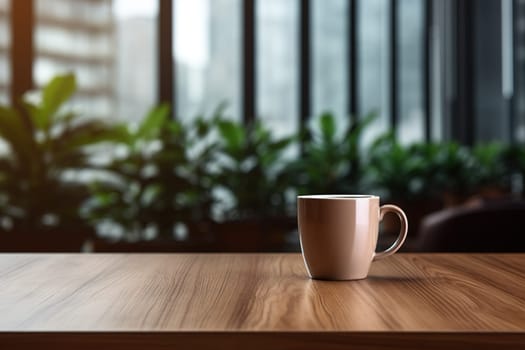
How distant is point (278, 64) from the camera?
5.35 metres

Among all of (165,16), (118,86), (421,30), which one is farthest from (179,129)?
(421,30)

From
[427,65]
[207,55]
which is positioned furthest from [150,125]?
[427,65]

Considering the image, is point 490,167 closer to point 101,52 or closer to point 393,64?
point 393,64

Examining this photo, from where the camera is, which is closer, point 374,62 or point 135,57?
point 135,57

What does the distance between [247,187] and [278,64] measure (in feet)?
6.13

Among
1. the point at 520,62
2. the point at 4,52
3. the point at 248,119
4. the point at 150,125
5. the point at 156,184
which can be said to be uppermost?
the point at 520,62

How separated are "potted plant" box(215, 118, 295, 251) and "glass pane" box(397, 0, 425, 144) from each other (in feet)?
8.87

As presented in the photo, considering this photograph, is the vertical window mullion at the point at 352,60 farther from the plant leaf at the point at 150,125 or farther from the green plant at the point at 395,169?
the plant leaf at the point at 150,125

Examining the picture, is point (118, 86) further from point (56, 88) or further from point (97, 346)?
point (97, 346)

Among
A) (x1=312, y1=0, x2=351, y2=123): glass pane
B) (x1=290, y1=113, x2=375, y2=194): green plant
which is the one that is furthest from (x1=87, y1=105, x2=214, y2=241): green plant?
(x1=312, y1=0, x2=351, y2=123): glass pane

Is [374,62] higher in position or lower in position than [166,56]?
higher

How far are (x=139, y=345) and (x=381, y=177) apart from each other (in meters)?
4.64

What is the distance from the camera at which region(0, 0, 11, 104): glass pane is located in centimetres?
425

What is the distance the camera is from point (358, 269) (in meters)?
0.80
